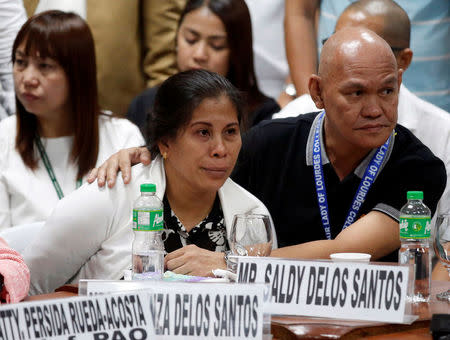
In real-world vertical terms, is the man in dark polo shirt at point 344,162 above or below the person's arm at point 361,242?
Answer: above

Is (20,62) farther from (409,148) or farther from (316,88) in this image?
(409,148)

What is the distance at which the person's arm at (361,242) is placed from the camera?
226 centimetres

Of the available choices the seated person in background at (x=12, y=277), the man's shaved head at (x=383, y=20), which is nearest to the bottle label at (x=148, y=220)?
the seated person in background at (x=12, y=277)

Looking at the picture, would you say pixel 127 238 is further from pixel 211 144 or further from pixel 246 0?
pixel 246 0

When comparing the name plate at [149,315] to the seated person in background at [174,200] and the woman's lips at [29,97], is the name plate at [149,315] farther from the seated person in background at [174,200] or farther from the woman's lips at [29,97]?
the woman's lips at [29,97]

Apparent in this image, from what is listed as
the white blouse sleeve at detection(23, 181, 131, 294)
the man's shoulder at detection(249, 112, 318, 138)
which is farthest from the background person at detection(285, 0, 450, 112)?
the white blouse sleeve at detection(23, 181, 131, 294)

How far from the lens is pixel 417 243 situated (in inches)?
73.9

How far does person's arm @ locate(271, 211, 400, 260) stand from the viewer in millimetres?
2260

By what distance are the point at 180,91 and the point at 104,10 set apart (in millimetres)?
1672

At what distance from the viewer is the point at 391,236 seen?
2.38m

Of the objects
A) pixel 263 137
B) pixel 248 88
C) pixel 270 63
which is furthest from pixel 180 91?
pixel 270 63

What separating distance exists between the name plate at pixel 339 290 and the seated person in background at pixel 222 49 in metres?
2.19

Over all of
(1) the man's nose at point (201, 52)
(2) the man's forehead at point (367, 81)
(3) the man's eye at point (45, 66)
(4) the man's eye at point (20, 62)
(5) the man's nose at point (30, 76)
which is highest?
(1) the man's nose at point (201, 52)

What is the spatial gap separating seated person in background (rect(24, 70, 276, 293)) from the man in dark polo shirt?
208 mm
